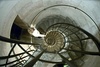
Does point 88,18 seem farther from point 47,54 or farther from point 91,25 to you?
point 47,54

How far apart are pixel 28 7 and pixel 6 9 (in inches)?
47.6

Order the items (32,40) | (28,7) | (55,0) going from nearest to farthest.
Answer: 1. (28,7)
2. (55,0)
3. (32,40)

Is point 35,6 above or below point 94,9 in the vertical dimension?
above

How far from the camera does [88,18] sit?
4.40 meters

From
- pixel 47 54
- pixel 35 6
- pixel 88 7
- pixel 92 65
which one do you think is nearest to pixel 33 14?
pixel 35 6

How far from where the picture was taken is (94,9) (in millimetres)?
3832

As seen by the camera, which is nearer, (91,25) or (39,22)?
(91,25)

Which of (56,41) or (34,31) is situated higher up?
(34,31)

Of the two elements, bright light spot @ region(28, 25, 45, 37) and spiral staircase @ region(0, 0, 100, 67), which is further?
bright light spot @ region(28, 25, 45, 37)

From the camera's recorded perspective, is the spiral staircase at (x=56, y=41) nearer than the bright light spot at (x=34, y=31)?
Yes

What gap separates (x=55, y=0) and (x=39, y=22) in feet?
4.31

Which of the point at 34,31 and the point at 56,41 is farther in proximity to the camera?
the point at 56,41

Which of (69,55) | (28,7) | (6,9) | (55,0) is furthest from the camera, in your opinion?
(69,55)

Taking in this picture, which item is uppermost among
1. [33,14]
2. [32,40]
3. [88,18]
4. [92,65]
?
[33,14]
